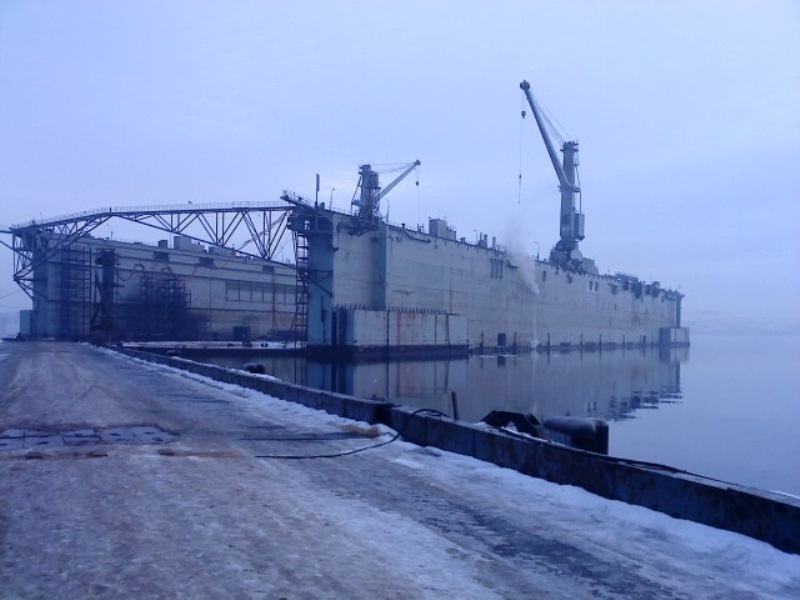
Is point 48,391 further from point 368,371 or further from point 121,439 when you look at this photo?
point 368,371

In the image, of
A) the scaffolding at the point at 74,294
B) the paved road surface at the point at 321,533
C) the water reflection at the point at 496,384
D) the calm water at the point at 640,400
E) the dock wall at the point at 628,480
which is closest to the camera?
the paved road surface at the point at 321,533

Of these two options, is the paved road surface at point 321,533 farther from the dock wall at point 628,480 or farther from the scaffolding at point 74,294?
the scaffolding at point 74,294

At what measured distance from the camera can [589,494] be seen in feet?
25.4

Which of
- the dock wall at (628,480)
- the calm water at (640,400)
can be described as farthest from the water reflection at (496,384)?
the dock wall at (628,480)

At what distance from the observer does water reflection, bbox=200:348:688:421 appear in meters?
32.9

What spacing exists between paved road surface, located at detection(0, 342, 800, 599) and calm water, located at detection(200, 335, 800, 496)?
10.4 metres

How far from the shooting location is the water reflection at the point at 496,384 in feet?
108

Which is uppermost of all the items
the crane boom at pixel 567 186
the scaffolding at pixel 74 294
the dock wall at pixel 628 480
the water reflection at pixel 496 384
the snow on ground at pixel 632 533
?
the crane boom at pixel 567 186

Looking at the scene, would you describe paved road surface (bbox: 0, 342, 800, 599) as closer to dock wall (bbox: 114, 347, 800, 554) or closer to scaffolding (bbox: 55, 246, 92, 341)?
dock wall (bbox: 114, 347, 800, 554)

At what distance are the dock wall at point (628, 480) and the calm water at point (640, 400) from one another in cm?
832

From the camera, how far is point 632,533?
647 cm

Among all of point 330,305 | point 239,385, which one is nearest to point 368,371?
point 330,305

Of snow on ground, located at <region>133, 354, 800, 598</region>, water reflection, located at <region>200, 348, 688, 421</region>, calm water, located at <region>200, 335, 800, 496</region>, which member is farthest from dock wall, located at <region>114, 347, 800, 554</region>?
water reflection, located at <region>200, 348, 688, 421</region>

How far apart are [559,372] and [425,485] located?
50.0 m
